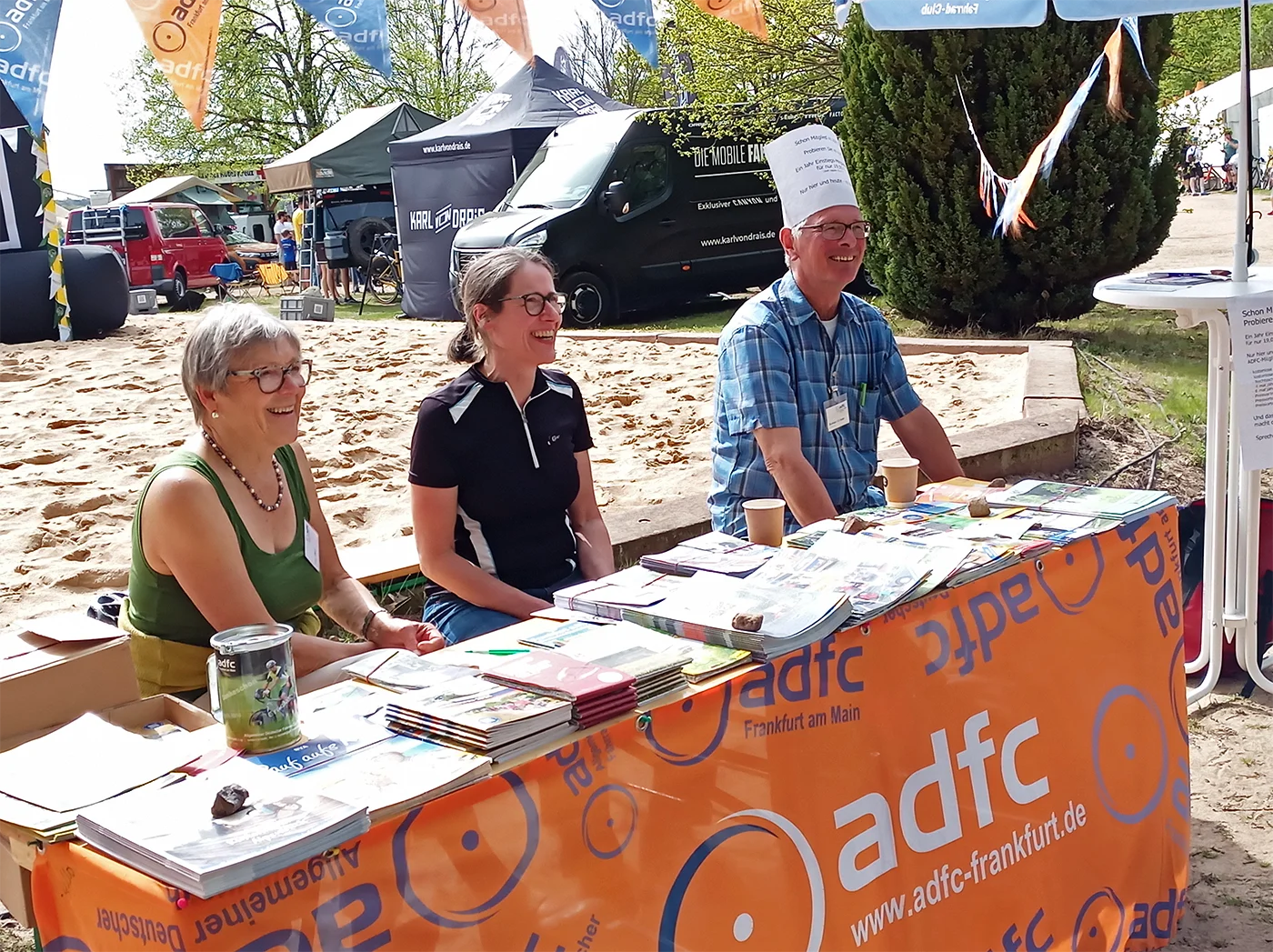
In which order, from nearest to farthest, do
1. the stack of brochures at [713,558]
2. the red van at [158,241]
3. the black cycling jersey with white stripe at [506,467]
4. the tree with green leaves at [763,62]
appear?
the stack of brochures at [713,558] → the black cycling jersey with white stripe at [506,467] → the tree with green leaves at [763,62] → the red van at [158,241]

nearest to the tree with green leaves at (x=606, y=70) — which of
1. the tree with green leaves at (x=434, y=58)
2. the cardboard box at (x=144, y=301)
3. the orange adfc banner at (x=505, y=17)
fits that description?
the tree with green leaves at (x=434, y=58)

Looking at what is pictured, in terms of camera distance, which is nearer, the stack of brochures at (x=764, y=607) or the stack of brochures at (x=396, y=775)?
the stack of brochures at (x=396, y=775)

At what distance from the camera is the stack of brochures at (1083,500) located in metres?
2.76

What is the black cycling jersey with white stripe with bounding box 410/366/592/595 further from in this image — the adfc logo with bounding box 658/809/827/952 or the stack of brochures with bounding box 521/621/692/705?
the adfc logo with bounding box 658/809/827/952

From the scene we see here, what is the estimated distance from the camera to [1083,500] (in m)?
2.89

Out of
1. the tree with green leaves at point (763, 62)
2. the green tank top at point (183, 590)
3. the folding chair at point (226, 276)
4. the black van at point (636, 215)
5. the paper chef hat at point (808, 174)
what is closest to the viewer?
the green tank top at point (183, 590)

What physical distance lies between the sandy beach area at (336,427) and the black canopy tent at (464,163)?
400 centimetres

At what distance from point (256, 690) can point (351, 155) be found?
19.6 meters

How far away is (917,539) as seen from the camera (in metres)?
2.63

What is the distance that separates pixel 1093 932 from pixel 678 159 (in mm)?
11963

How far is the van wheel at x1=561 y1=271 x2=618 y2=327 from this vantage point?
1323 centimetres

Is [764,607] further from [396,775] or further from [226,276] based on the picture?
[226,276]

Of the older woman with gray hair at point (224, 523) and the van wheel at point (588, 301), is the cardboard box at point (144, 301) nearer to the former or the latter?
the van wheel at point (588, 301)

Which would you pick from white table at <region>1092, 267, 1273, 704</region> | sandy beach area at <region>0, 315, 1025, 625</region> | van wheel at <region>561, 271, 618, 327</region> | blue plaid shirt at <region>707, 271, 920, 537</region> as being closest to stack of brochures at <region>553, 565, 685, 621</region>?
blue plaid shirt at <region>707, 271, 920, 537</region>
